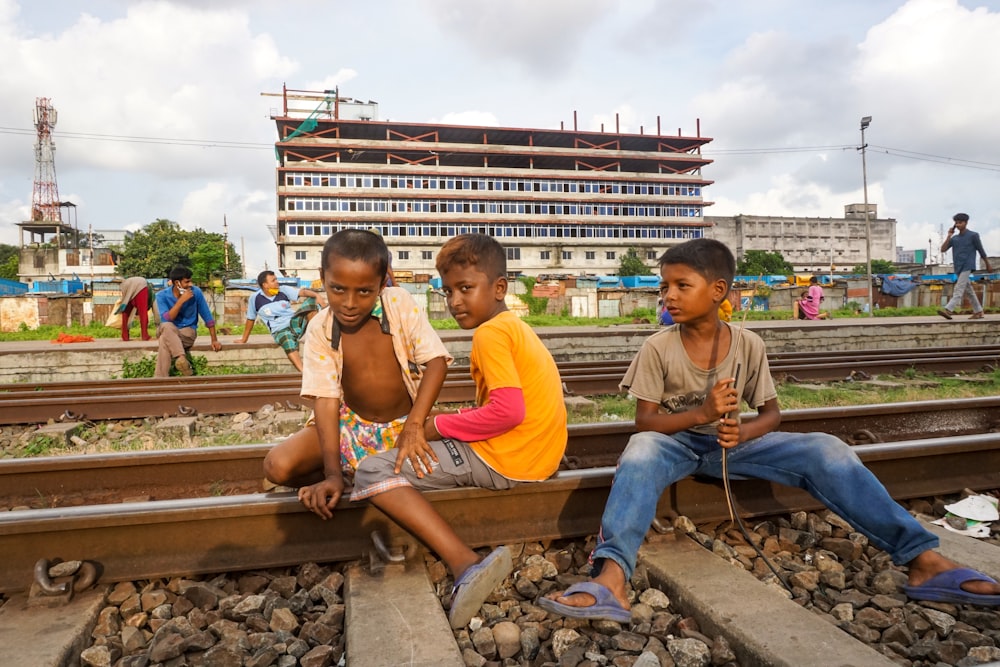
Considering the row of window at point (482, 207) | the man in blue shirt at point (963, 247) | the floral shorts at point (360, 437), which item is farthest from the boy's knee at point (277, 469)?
the row of window at point (482, 207)

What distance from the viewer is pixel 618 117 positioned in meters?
80.9

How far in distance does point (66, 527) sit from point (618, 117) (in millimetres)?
84738

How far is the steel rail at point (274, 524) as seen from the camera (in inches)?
93.0

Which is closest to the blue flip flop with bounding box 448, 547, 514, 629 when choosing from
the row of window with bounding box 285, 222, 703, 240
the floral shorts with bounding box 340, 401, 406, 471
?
the floral shorts with bounding box 340, 401, 406, 471

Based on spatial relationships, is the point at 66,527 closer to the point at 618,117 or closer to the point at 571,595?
the point at 571,595

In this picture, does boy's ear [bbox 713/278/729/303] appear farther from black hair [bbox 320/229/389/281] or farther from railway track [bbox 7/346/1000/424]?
railway track [bbox 7/346/1000/424]

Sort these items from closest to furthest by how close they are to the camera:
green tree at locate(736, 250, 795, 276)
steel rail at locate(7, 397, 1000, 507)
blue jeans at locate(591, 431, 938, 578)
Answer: blue jeans at locate(591, 431, 938, 578), steel rail at locate(7, 397, 1000, 507), green tree at locate(736, 250, 795, 276)

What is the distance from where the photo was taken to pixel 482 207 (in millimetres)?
74250

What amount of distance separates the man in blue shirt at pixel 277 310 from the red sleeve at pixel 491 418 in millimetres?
4880

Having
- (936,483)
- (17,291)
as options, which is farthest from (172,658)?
(17,291)

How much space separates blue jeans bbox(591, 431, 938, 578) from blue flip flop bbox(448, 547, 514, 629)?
1.12ft

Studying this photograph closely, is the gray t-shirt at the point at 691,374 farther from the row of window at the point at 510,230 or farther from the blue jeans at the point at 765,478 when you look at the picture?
the row of window at the point at 510,230

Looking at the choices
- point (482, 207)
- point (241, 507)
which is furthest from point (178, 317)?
point (482, 207)

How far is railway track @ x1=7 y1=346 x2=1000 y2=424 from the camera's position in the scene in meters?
5.98
